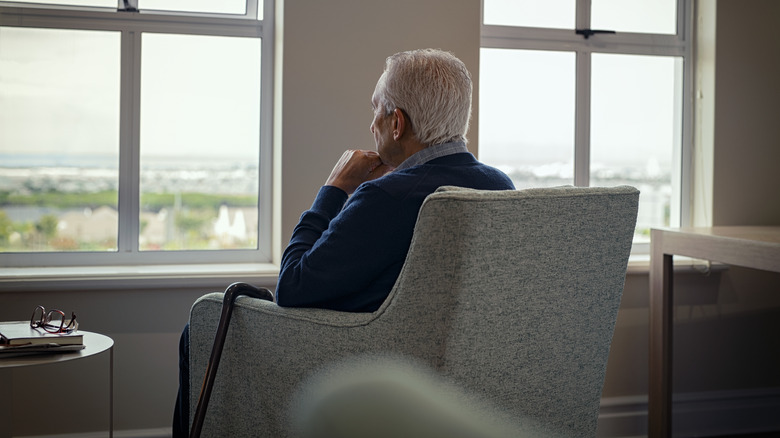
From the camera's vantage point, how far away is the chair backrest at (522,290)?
1.32 metres

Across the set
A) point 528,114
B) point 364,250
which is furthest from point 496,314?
point 528,114

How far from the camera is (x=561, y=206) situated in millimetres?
1396

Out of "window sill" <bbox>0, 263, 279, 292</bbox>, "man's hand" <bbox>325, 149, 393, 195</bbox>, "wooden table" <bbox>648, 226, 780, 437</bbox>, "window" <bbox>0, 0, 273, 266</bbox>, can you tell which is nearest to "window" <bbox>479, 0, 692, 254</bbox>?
"wooden table" <bbox>648, 226, 780, 437</bbox>

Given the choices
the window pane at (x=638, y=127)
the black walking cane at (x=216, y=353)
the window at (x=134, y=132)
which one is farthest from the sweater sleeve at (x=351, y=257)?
the window pane at (x=638, y=127)

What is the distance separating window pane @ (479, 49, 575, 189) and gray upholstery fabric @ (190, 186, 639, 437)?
1.73 meters

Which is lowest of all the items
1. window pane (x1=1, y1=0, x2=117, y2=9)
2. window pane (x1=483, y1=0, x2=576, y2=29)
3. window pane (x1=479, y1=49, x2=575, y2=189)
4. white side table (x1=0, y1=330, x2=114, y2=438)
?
white side table (x1=0, y1=330, x2=114, y2=438)

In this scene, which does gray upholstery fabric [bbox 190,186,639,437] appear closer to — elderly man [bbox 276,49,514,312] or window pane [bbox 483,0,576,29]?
elderly man [bbox 276,49,514,312]

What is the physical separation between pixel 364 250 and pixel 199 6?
1.83 meters

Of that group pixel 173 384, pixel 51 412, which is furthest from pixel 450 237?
pixel 51 412

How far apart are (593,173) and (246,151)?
5.10ft

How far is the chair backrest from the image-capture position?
1.32m

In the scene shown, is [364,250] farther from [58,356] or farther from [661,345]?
[661,345]

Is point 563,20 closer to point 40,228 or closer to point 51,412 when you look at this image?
point 40,228

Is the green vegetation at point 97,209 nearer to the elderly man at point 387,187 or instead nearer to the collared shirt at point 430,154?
the elderly man at point 387,187
